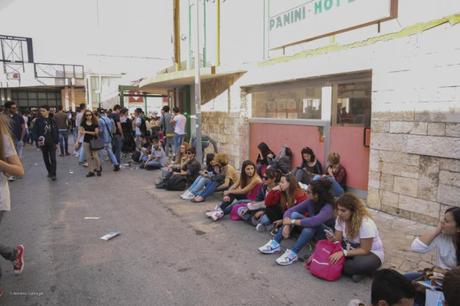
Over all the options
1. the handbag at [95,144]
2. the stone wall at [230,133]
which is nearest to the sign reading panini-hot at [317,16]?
the stone wall at [230,133]

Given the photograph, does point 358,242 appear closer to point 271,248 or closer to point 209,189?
point 271,248

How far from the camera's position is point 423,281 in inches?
107

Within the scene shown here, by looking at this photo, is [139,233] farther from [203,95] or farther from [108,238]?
[203,95]

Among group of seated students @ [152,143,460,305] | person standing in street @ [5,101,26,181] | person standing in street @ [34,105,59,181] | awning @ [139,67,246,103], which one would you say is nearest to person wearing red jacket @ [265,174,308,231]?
group of seated students @ [152,143,460,305]

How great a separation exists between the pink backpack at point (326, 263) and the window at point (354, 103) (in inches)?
118

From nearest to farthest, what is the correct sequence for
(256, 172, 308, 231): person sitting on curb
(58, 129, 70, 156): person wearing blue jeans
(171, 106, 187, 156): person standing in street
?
(256, 172, 308, 231): person sitting on curb
(171, 106, 187, 156): person standing in street
(58, 129, 70, 156): person wearing blue jeans

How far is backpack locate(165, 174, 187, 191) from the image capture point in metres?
7.81

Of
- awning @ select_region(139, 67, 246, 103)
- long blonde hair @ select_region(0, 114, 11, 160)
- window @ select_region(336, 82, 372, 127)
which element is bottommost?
long blonde hair @ select_region(0, 114, 11, 160)

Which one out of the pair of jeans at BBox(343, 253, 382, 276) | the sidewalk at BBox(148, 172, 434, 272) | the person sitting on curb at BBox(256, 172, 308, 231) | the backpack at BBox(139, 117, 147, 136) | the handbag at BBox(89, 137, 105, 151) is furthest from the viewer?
the backpack at BBox(139, 117, 147, 136)

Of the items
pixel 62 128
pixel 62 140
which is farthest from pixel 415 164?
pixel 62 140

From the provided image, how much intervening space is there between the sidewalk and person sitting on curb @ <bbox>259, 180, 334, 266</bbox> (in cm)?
79

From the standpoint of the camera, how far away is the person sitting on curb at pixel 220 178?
6.71m

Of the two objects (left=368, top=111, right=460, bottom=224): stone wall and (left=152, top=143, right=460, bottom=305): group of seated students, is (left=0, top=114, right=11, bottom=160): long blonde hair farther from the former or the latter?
(left=368, top=111, right=460, bottom=224): stone wall

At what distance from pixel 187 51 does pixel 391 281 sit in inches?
481
